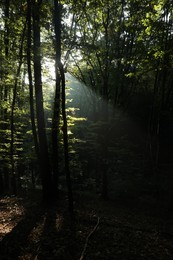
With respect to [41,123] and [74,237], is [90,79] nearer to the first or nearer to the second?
[41,123]

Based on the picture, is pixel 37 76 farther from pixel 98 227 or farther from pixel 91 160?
pixel 91 160

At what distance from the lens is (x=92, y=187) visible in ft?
72.2

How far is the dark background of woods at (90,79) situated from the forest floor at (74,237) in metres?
1.44

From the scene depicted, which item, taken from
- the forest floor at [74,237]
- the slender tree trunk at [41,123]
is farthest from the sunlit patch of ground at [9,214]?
the slender tree trunk at [41,123]

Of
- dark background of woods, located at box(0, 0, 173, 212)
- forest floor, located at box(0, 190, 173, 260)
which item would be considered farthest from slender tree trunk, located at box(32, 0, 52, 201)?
forest floor, located at box(0, 190, 173, 260)

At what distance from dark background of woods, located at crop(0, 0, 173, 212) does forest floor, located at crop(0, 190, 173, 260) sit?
144 centimetres

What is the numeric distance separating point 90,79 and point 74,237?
11.2 m

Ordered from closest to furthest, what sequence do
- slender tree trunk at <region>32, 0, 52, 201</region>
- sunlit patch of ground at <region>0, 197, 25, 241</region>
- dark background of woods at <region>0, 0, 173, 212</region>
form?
sunlit patch of ground at <region>0, 197, 25, 241</region>
dark background of woods at <region>0, 0, 173, 212</region>
slender tree trunk at <region>32, 0, 52, 201</region>

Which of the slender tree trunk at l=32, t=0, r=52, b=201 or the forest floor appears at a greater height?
the slender tree trunk at l=32, t=0, r=52, b=201

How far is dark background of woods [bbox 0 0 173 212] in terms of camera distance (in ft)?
34.7

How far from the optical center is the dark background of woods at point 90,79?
10.6 metres

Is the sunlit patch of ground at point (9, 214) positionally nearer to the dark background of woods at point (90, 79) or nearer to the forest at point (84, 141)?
the forest at point (84, 141)

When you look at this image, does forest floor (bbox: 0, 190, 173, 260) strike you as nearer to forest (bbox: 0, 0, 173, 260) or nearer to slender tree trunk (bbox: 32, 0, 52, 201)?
forest (bbox: 0, 0, 173, 260)

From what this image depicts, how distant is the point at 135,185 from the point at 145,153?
4.16 m
